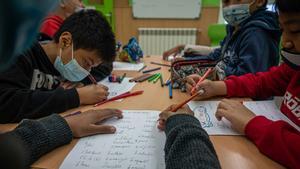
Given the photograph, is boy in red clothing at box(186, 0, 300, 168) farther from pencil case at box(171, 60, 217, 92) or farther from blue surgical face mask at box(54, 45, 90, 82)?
blue surgical face mask at box(54, 45, 90, 82)

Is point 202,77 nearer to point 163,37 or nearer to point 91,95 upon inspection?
point 91,95

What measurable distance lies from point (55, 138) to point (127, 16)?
2733mm

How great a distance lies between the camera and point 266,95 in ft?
3.47

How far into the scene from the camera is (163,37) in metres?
3.18

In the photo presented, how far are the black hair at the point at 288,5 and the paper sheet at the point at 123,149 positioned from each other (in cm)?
49

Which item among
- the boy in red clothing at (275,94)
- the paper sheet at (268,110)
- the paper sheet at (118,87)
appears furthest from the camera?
the paper sheet at (118,87)

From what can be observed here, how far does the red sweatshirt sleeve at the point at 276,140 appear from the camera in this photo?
1.93ft

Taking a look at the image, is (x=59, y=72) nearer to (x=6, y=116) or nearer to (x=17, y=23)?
(x=6, y=116)

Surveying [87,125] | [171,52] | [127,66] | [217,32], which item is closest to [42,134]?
[87,125]

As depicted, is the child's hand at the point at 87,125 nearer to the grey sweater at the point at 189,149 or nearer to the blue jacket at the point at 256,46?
the grey sweater at the point at 189,149

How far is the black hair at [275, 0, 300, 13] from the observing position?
0.69 meters

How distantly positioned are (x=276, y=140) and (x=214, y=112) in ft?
0.83

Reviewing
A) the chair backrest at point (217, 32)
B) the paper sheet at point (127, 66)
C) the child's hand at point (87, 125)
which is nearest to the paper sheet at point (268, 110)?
the child's hand at point (87, 125)

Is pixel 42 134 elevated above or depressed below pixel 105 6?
below
